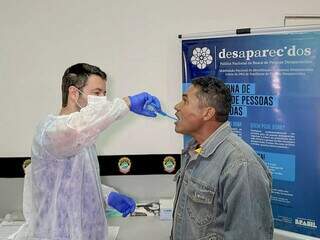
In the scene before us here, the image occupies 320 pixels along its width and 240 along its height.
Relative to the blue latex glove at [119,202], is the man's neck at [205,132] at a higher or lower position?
higher

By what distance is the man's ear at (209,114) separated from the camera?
5.44 ft

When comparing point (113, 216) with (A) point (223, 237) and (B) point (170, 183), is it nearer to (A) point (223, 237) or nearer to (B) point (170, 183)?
(B) point (170, 183)

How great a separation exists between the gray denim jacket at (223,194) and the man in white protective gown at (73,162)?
0.39m

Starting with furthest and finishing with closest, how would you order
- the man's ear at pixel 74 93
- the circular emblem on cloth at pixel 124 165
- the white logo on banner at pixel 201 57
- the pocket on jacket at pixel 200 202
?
the circular emblem on cloth at pixel 124 165
the white logo on banner at pixel 201 57
the man's ear at pixel 74 93
the pocket on jacket at pixel 200 202

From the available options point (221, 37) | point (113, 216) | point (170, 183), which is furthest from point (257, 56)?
point (113, 216)

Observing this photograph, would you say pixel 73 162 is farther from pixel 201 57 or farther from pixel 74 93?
pixel 201 57

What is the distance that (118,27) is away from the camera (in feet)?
8.38

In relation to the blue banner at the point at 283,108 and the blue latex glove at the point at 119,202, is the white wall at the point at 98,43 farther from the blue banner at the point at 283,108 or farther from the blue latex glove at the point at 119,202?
the blue latex glove at the point at 119,202

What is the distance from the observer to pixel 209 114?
1664 millimetres

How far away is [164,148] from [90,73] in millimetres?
1036

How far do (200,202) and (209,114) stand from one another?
391mm

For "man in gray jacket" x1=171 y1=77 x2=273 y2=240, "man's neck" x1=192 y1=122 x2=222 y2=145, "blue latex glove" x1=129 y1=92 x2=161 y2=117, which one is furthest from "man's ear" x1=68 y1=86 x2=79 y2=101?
"man's neck" x1=192 y1=122 x2=222 y2=145

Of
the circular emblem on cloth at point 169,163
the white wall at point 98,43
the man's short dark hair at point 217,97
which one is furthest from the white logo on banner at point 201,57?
the man's short dark hair at point 217,97

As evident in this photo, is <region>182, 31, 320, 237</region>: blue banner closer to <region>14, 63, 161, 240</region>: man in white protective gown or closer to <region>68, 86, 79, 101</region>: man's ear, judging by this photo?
<region>14, 63, 161, 240</region>: man in white protective gown
